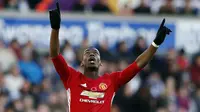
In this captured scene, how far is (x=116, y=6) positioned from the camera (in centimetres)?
2044

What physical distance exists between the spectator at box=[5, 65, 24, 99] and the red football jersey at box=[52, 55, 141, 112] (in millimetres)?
6923

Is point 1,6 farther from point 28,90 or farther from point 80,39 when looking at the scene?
point 28,90

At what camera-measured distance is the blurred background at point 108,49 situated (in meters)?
16.6

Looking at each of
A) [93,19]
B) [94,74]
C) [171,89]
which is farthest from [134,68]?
[93,19]

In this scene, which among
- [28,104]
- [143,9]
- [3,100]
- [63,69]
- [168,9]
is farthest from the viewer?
[168,9]

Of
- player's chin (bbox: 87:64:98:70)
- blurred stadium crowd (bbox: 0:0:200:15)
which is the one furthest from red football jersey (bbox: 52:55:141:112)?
blurred stadium crowd (bbox: 0:0:200:15)

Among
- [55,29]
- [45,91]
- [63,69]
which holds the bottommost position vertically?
[45,91]

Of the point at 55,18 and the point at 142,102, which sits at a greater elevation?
the point at 55,18

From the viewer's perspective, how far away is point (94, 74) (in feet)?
32.3

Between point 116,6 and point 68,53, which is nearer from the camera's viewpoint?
point 68,53

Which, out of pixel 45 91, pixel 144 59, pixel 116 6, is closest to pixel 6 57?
pixel 45 91

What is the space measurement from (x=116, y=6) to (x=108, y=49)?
228 centimetres

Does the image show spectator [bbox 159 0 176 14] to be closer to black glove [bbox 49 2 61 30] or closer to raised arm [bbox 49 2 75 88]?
raised arm [bbox 49 2 75 88]

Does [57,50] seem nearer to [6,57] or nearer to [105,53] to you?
[6,57]
